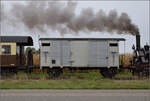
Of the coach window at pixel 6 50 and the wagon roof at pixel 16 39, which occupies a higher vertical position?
the wagon roof at pixel 16 39

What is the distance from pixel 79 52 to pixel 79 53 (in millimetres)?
87

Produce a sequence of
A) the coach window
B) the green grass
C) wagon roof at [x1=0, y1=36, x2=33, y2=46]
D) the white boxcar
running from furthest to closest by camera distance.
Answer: the green grass
wagon roof at [x1=0, y1=36, x2=33, y2=46]
the coach window
the white boxcar

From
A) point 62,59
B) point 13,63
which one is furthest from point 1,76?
point 62,59

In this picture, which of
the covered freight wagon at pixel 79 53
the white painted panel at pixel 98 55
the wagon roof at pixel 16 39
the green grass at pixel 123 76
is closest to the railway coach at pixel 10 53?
the wagon roof at pixel 16 39

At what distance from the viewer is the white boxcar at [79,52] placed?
69.8ft

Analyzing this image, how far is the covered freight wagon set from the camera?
21281 mm

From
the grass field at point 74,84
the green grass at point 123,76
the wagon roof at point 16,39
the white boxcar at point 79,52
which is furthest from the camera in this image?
the green grass at point 123,76

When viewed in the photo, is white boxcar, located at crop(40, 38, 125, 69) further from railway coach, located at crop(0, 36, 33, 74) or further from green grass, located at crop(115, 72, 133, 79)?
railway coach, located at crop(0, 36, 33, 74)

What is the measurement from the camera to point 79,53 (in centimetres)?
2141

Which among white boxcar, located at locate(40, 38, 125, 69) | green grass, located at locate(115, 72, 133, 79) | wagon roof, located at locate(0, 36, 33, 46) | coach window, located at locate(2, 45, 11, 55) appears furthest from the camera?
green grass, located at locate(115, 72, 133, 79)

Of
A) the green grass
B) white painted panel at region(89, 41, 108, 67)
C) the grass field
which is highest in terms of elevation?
white painted panel at region(89, 41, 108, 67)

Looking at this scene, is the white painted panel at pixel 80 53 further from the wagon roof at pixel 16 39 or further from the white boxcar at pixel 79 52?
the wagon roof at pixel 16 39

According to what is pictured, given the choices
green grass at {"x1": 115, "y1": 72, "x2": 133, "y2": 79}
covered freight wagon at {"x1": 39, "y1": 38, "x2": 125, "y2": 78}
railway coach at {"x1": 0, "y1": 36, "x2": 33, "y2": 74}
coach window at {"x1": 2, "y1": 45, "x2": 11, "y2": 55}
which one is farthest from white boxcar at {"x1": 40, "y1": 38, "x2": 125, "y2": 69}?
coach window at {"x1": 2, "y1": 45, "x2": 11, "y2": 55}

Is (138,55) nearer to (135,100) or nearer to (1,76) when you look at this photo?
(1,76)
